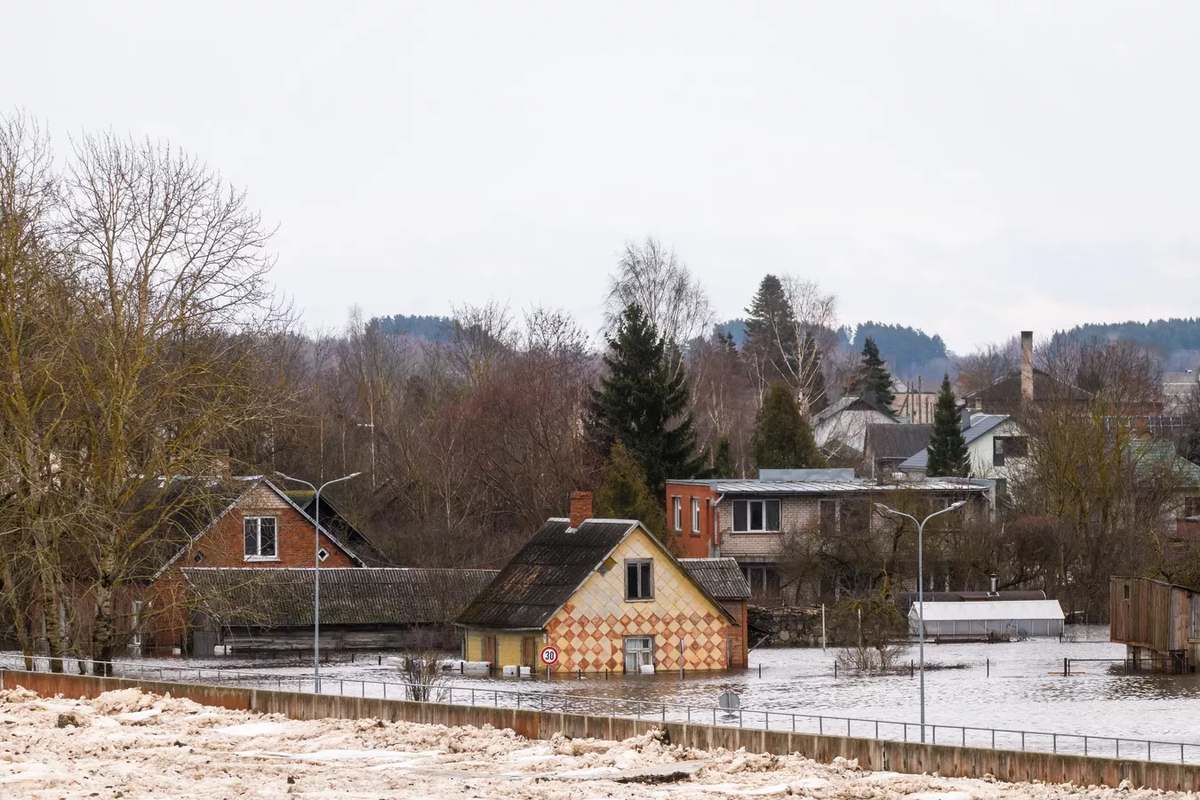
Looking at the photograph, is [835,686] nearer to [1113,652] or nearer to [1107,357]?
[1113,652]

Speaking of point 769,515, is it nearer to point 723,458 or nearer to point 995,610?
point 995,610

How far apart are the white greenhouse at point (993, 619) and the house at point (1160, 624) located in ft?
35.0

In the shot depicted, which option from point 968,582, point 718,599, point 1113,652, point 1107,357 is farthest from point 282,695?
point 1107,357

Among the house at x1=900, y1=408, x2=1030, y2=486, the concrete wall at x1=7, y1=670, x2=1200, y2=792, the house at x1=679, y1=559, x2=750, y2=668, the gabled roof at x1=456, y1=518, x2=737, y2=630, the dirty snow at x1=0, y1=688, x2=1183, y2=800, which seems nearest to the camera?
the concrete wall at x1=7, y1=670, x2=1200, y2=792

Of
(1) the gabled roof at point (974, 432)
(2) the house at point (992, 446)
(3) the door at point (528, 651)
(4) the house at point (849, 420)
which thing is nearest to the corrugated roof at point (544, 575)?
(3) the door at point (528, 651)

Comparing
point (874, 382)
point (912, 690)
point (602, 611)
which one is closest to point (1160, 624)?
point (912, 690)

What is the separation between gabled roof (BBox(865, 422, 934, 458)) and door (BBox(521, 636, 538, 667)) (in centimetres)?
8606

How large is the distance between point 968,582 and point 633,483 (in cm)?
1593

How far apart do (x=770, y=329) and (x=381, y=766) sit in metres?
134

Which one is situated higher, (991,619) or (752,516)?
(752,516)

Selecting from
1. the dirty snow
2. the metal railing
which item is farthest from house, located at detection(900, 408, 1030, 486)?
the dirty snow

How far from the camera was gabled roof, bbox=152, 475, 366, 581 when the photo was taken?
44688mm

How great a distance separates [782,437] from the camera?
9894 cm

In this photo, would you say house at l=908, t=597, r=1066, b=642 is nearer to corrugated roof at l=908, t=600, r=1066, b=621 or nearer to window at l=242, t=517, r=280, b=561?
corrugated roof at l=908, t=600, r=1066, b=621
